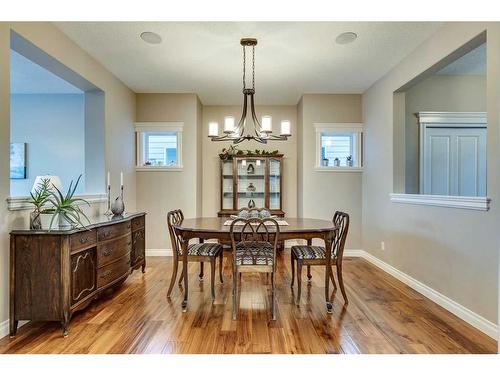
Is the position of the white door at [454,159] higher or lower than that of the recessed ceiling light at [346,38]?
lower

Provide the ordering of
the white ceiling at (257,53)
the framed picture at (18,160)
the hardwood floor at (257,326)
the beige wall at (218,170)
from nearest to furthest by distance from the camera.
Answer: the hardwood floor at (257,326), the white ceiling at (257,53), the framed picture at (18,160), the beige wall at (218,170)

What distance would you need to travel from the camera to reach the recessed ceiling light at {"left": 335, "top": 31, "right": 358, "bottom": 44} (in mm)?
3064

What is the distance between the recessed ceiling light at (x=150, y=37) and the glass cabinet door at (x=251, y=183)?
253cm

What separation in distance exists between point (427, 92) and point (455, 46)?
1.65m

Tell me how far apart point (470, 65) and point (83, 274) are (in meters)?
5.03

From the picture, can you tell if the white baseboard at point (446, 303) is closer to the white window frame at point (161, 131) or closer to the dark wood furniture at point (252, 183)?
the dark wood furniture at point (252, 183)

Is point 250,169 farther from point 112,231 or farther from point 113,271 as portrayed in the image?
point 113,271

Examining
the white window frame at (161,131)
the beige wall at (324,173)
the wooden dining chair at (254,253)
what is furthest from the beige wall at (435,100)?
the white window frame at (161,131)

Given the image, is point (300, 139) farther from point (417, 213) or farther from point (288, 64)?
point (417, 213)

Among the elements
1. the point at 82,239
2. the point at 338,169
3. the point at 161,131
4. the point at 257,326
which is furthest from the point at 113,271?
the point at 338,169

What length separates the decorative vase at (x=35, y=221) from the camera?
7.71 ft

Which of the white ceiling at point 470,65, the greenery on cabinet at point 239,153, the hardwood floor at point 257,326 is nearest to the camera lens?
the hardwood floor at point 257,326

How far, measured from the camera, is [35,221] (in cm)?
236

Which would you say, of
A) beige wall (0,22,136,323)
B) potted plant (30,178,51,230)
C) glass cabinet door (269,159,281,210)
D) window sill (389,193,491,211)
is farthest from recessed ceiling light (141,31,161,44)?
window sill (389,193,491,211)
